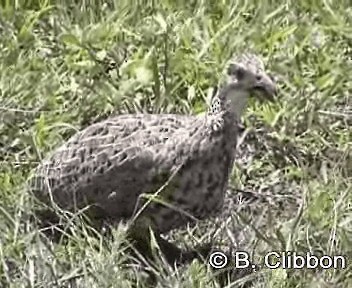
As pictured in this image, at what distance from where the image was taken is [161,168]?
3.62m

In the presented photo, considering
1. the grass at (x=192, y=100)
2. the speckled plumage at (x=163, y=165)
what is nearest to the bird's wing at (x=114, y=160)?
the speckled plumage at (x=163, y=165)

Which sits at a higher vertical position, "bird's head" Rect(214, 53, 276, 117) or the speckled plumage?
"bird's head" Rect(214, 53, 276, 117)

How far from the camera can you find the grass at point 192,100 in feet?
11.7

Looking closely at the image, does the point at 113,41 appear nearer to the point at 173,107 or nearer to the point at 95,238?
the point at 173,107

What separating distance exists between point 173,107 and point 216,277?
84cm

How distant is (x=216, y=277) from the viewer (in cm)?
357

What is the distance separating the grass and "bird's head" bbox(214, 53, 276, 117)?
0.33m

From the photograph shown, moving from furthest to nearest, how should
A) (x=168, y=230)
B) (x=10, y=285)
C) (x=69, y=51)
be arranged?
(x=69, y=51), (x=168, y=230), (x=10, y=285)

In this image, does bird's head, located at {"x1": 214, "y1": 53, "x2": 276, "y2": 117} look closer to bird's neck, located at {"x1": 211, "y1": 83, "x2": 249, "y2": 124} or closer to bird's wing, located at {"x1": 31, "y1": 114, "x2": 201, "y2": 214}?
bird's neck, located at {"x1": 211, "y1": 83, "x2": 249, "y2": 124}

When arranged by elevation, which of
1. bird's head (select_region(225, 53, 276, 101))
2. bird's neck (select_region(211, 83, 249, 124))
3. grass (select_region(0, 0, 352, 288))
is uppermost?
bird's head (select_region(225, 53, 276, 101))

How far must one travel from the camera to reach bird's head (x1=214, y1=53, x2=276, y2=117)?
11.9 feet

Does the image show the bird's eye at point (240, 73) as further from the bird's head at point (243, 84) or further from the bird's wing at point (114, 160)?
the bird's wing at point (114, 160)

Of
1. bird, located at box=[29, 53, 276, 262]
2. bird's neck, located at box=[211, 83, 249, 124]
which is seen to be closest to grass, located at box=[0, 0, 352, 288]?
bird, located at box=[29, 53, 276, 262]

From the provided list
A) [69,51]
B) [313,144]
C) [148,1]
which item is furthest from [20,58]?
[313,144]
